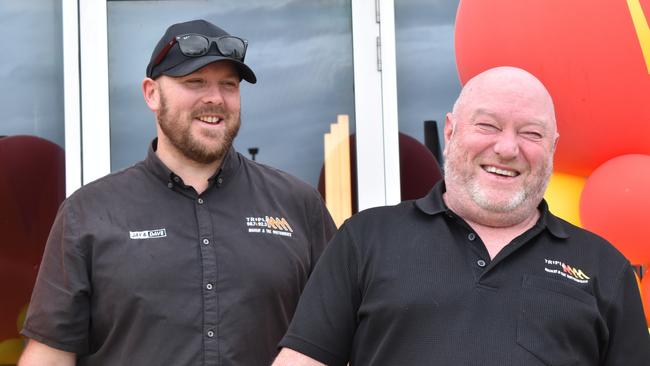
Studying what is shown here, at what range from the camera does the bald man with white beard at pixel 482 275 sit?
191cm

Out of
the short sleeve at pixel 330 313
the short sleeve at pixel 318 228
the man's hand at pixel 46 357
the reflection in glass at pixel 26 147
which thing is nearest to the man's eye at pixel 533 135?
the short sleeve at pixel 330 313

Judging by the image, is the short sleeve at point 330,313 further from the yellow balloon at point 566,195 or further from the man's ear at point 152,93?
the yellow balloon at point 566,195

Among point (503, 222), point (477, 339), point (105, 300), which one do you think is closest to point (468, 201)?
point (503, 222)

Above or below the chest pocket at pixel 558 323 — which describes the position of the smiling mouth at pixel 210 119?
above

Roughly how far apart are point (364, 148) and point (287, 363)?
5.90 ft

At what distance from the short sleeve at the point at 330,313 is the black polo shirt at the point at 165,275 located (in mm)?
412

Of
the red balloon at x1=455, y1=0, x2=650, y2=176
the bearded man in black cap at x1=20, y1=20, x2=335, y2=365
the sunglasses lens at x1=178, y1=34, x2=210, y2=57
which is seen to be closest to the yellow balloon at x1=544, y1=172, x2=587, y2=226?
the red balloon at x1=455, y1=0, x2=650, y2=176

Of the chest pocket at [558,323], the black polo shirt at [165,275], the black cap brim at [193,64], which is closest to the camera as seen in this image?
the chest pocket at [558,323]

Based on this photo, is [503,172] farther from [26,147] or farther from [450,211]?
[26,147]

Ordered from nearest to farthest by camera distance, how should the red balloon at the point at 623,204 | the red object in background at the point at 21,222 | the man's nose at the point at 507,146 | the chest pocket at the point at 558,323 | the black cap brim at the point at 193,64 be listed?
the chest pocket at the point at 558,323 < the man's nose at the point at 507,146 < the black cap brim at the point at 193,64 < the red balloon at the point at 623,204 < the red object in background at the point at 21,222

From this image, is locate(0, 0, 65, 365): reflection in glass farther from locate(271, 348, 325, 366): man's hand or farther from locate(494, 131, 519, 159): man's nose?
locate(494, 131, 519, 159): man's nose

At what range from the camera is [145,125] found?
372 centimetres

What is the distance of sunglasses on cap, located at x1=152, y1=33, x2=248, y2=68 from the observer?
98.7 inches

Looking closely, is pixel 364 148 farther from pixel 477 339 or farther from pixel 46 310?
pixel 477 339
